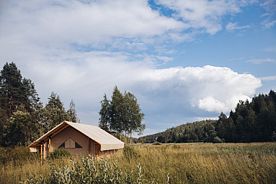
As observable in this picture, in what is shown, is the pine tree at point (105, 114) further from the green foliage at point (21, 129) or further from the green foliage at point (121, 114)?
the green foliage at point (21, 129)

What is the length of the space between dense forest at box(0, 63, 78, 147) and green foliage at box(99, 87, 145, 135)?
600 centimetres

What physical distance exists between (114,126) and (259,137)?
28707 millimetres

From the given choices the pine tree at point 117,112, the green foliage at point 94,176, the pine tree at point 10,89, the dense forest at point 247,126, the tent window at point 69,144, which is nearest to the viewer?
the green foliage at point 94,176

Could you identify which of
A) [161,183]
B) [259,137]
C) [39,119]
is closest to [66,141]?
[161,183]

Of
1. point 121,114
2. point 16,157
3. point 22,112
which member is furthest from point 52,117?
point 16,157

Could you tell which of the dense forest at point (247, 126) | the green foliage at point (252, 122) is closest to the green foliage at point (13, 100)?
the dense forest at point (247, 126)

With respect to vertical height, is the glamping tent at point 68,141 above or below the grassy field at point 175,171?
above

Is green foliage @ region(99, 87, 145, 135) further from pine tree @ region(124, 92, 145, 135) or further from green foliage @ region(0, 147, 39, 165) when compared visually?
green foliage @ region(0, 147, 39, 165)

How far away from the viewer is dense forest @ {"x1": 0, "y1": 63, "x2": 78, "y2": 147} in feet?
157

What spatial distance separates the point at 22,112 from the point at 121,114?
620 inches

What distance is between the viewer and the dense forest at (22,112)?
157ft

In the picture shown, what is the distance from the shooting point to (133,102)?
5866cm

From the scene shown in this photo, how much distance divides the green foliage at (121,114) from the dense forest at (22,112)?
6.00 meters

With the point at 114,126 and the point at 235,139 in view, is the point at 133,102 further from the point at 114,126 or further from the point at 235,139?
the point at 235,139
